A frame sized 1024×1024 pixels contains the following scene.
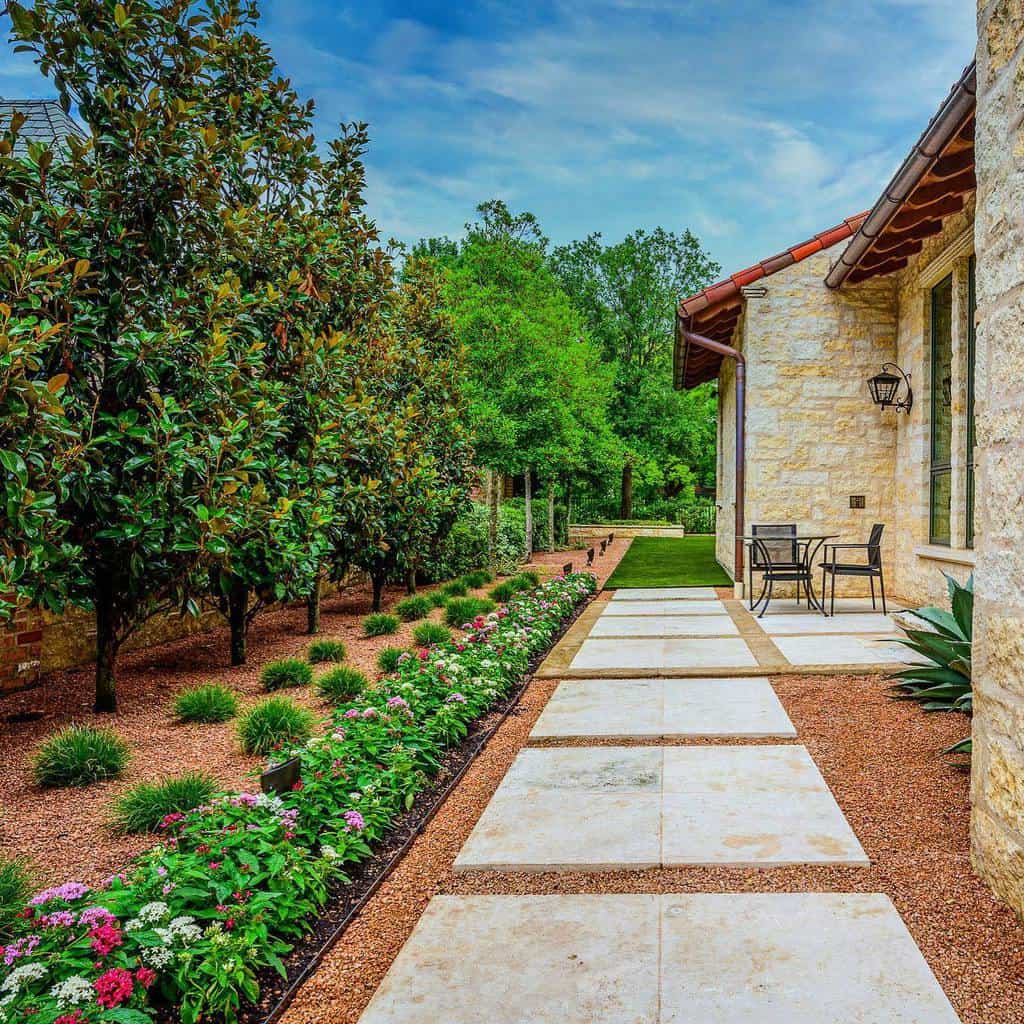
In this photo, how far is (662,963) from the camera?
1.93 meters

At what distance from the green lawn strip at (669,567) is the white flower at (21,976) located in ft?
30.4

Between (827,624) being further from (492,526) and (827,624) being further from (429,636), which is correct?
(492,526)

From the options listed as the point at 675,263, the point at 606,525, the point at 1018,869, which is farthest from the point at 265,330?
the point at 675,263

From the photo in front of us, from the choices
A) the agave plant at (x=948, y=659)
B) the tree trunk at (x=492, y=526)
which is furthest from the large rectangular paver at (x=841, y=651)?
the tree trunk at (x=492, y=526)

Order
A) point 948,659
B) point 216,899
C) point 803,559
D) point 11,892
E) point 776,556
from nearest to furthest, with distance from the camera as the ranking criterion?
1. point 216,899
2. point 11,892
3. point 948,659
4. point 776,556
5. point 803,559

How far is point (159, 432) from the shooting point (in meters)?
4.25

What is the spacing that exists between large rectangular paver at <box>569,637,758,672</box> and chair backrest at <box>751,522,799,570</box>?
71.7 inches

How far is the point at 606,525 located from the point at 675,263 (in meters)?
9.77

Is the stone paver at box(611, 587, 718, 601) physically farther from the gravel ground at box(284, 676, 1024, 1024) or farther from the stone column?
the stone column

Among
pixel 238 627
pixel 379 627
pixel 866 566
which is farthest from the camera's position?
pixel 866 566

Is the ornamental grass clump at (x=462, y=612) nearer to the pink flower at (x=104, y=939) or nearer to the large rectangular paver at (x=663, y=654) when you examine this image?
the large rectangular paver at (x=663, y=654)

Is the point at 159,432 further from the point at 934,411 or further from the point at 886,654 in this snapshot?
the point at 934,411

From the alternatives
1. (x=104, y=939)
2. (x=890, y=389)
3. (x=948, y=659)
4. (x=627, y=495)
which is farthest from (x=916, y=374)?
(x=627, y=495)

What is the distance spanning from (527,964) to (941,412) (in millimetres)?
7112
